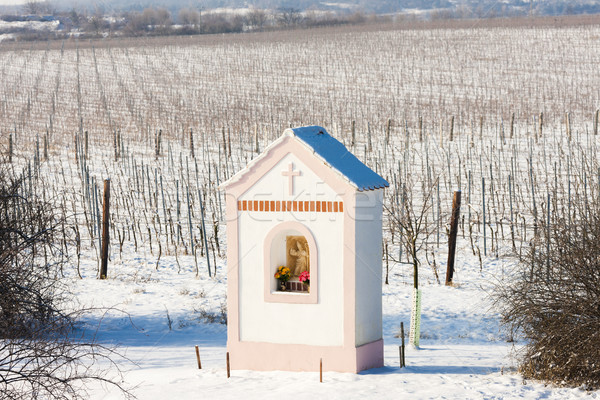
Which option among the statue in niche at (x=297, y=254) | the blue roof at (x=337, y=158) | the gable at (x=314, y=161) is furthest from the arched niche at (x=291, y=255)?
the blue roof at (x=337, y=158)

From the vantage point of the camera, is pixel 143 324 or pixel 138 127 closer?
pixel 143 324

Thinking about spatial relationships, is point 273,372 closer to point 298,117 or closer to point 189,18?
point 298,117

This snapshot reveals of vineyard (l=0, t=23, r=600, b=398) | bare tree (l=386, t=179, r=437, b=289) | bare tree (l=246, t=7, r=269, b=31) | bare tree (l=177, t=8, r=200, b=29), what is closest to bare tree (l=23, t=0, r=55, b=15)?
vineyard (l=0, t=23, r=600, b=398)

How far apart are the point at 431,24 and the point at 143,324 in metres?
59.7

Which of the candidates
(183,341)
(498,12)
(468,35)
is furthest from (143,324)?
(498,12)

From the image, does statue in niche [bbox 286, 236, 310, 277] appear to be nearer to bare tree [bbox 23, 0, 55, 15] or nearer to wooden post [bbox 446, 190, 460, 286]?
wooden post [bbox 446, 190, 460, 286]

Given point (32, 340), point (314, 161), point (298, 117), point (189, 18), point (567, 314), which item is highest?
point (189, 18)

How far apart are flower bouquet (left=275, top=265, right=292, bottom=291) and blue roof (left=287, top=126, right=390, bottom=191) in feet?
5.73

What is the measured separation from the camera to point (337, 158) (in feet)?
40.2

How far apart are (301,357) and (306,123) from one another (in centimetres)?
2724

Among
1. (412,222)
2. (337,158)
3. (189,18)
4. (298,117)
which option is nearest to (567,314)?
(337,158)

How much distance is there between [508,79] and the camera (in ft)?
160

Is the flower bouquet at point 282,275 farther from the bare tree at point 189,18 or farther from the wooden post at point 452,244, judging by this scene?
the bare tree at point 189,18

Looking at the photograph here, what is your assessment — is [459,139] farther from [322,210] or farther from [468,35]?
[468,35]
